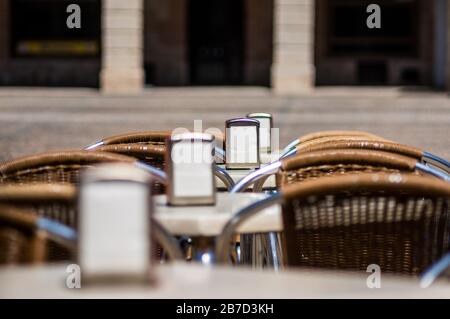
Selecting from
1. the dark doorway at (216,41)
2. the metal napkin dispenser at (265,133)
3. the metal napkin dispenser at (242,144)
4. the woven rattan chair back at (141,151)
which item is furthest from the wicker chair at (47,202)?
the dark doorway at (216,41)

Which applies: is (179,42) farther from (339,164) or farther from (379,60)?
(339,164)

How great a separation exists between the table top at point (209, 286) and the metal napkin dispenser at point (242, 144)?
8.14ft

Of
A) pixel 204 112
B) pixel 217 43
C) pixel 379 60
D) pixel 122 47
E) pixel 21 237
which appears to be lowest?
pixel 204 112

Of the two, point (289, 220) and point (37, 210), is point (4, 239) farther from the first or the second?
point (289, 220)

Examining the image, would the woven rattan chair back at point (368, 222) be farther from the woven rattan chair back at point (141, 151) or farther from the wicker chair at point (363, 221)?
the woven rattan chair back at point (141, 151)

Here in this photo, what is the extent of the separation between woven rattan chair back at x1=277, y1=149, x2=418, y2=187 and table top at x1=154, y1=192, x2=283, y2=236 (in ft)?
1.35

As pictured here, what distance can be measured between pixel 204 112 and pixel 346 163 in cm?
1422

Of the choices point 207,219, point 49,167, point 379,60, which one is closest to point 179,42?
point 379,60

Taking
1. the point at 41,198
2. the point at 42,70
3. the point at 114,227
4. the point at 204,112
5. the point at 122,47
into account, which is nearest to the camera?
the point at 114,227

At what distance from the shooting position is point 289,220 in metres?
2.78

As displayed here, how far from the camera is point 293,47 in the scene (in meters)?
23.4
